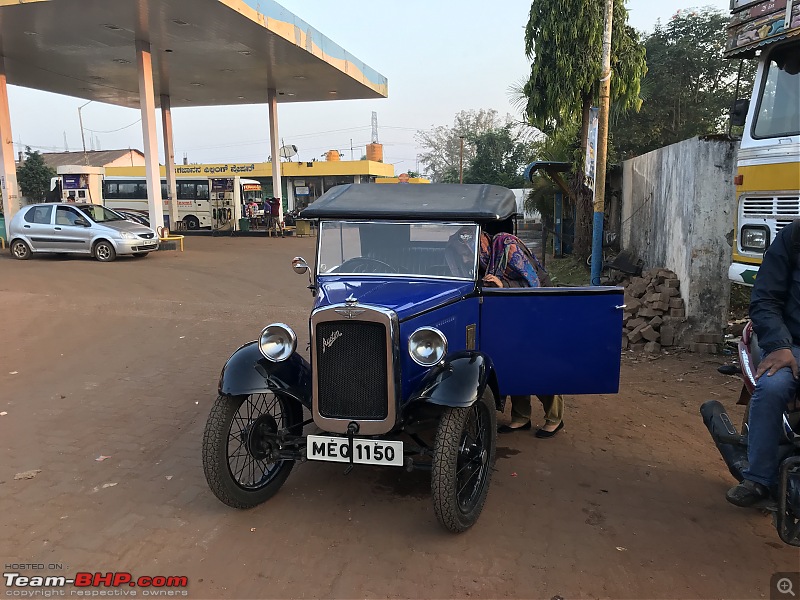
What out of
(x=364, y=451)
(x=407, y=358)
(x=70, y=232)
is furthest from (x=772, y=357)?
(x=70, y=232)

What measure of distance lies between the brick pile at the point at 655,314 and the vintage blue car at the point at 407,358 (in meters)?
3.43

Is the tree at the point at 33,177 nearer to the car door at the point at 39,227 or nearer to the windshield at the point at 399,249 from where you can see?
the car door at the point at 39,227

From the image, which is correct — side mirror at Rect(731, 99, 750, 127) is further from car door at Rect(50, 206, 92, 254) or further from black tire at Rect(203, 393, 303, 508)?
car door at Rect(50, 206, 92, 254)

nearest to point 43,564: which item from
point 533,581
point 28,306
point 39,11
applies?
point 533,581

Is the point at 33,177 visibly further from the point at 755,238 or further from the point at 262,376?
the point at 755,238

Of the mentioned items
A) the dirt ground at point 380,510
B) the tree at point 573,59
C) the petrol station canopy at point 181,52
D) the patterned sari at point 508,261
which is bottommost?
the dirt ground at point 380,510

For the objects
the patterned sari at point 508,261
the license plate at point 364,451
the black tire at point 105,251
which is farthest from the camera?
the black tire at point 105,251

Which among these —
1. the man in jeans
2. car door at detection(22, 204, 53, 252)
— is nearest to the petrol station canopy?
car door at detection(22, 204, 53, 252)

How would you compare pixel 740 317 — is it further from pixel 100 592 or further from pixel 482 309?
pixel 100 592

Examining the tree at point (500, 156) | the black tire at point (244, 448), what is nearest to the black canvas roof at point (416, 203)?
the black tire at point (244, 448)

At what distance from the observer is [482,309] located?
420cm

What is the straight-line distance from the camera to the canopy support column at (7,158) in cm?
1723

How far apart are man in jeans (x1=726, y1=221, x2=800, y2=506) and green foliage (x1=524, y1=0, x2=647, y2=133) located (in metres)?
9.49

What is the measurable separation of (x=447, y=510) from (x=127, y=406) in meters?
3.69
